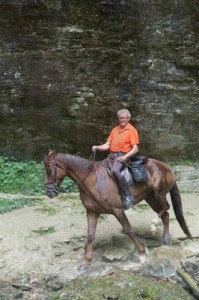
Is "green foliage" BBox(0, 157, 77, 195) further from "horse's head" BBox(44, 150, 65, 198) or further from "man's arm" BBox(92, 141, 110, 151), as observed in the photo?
"horse's head" BBox(44, 150, 65, 198)

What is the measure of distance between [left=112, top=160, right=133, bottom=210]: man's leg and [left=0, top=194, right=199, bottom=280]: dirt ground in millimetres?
1258

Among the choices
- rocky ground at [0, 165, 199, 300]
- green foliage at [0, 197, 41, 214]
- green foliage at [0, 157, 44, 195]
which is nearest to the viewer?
rocky ground at [0, 165, 199, 300]

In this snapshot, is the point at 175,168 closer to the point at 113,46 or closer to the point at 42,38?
the point at 113,46

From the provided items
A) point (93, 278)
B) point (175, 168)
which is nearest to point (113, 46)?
point (175, 168)

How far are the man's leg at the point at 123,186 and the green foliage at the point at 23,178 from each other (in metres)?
4.46

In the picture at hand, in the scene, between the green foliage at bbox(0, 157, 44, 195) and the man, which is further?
the green foliage at bbox(0, 157, 44, 195)

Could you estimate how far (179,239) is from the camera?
9102mm

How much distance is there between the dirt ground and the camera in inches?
324

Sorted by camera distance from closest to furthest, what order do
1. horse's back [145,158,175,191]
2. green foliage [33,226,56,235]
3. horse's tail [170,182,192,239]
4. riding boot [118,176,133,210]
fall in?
riding boot [118,176,133,210], horse's back [145,158,175,191], horse's tail [170,182,192,239], green foliage [33,226,56,235]

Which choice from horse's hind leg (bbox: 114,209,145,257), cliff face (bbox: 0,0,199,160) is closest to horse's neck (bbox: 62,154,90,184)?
horse's hind leg (bbox: 114,209,145,257)

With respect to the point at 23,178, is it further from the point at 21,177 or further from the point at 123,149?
the point at 123,149

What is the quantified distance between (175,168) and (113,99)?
114 inches

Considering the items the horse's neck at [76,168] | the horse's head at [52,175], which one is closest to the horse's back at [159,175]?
the horse's neck at [76,168]

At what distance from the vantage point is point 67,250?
28.8 ft
